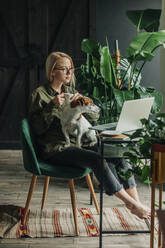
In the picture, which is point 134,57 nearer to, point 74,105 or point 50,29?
point 74,105

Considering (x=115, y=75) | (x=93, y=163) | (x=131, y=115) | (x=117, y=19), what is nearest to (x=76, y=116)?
(x=93, y=163)

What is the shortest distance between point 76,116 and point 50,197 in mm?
1046

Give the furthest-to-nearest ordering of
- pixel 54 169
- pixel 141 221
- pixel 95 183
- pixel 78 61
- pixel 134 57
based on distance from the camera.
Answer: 1. pixel 78 61
2. pixel 95 183
3. pixel 134 57
4. pixel 141 221
5. pixel 54 169

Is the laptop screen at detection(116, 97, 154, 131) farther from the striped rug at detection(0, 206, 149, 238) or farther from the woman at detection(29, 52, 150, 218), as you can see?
the striped rug at detection(0, 206, 149, 238)

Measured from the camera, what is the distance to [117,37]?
5.68 m

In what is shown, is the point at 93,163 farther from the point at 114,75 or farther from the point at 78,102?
the point at 114,75

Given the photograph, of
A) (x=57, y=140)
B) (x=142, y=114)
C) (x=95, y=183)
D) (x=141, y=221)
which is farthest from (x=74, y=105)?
(x=95, y=183)

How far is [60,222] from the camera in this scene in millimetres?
3078

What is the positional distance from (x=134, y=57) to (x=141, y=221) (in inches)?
52.4

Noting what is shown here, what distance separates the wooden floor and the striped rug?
8 centimetres

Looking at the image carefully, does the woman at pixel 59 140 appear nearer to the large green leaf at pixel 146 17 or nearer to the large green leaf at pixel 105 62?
the large green leaf at pixel 105 62

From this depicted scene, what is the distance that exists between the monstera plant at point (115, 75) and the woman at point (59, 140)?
470mm

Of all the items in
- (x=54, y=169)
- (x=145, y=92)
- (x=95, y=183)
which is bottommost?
(x=95, y=183)

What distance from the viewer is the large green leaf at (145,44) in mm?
3449
